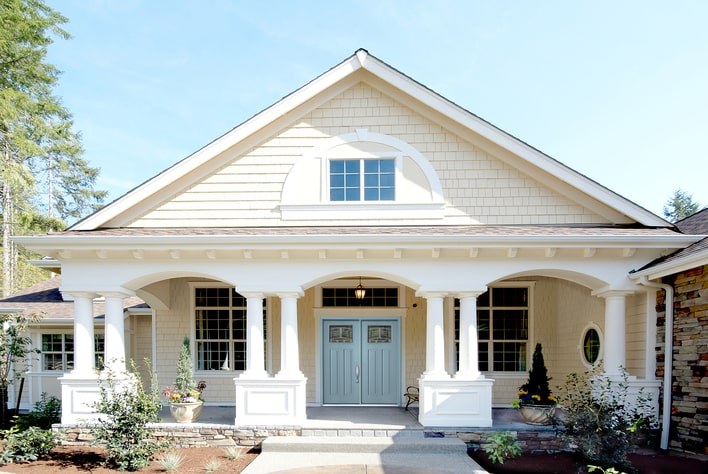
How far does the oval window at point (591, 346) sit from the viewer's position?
899cm

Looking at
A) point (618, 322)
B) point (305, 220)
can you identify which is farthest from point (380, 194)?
point (618, 322)

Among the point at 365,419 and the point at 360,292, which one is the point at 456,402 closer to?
the point at 365,419

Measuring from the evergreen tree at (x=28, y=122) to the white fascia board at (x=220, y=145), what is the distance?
8282mm

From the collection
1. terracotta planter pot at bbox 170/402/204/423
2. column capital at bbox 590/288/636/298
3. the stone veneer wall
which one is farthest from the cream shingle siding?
terracotta planter pot at bbox 170/402/204/423

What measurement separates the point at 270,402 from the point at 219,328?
3.20 metres

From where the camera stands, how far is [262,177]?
351 inches

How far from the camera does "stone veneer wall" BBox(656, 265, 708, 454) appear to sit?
6877 millimetres

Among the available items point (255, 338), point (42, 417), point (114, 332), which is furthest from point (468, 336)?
point (42, 417)

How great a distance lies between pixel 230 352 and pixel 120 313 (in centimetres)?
279

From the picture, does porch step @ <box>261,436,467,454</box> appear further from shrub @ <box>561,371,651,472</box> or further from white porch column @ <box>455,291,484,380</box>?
shrub @ <box>561,371,651,472</box>

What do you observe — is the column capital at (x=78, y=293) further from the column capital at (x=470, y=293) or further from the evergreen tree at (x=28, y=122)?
the evergreen tree at (x=28, y=122)

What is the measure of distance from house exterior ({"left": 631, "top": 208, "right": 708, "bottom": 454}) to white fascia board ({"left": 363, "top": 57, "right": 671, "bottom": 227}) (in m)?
1.02

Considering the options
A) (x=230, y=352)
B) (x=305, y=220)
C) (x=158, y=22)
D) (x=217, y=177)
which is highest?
(x=158, y=22)

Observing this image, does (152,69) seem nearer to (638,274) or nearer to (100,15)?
(100,15)
